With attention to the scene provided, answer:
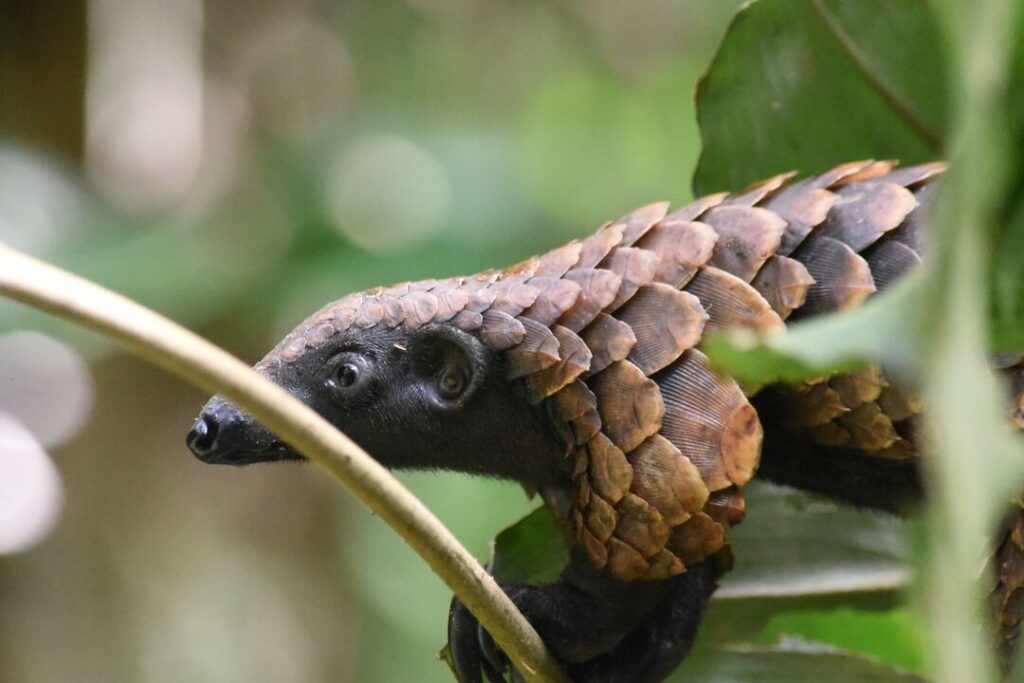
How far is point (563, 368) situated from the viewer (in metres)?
1.00

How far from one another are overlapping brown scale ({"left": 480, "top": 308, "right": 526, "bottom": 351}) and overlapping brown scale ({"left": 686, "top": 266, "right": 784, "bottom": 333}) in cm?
15

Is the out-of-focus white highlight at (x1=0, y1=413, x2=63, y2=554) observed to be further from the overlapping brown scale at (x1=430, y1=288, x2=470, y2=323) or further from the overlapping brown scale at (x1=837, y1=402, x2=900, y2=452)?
the overlapping brown scale at (x1=837, y1=402, x2=900, y2=452)

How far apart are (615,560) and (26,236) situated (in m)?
2.07

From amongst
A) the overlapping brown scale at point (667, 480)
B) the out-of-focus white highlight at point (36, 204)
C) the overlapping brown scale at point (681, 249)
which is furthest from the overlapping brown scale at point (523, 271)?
the out-of-focus white highlight at point (36, 204)

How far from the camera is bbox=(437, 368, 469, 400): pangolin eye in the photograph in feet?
3.40

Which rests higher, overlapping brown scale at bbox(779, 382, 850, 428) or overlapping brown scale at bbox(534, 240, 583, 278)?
overlapping brown scale at bbox(534, 240, 583, 278)

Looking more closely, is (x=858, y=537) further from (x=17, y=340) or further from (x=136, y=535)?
(x=136, y=535)

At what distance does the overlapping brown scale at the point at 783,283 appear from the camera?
38.7 inches

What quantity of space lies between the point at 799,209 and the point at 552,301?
236mm

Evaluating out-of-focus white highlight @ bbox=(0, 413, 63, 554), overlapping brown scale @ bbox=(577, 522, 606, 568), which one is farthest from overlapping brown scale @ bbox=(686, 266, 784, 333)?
out-of-focus white highlight @ bbox=(0, 413, 63, 554)

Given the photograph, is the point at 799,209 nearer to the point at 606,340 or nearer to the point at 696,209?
the point at 696,209

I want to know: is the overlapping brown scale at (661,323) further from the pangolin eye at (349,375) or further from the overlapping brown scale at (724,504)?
the pangolin eye at (349,375)

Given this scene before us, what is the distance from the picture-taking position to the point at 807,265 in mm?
1008

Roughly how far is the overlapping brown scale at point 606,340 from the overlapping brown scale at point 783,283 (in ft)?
0.40
